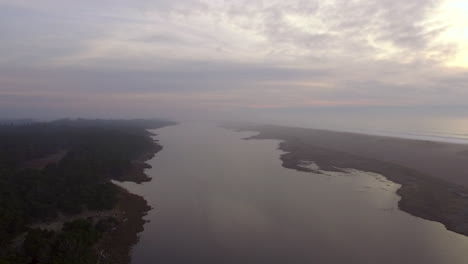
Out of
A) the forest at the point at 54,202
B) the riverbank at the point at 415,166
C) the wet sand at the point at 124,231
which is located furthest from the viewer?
the riverbank at the point at 415,166

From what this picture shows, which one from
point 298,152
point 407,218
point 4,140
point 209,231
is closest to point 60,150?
point 4,140

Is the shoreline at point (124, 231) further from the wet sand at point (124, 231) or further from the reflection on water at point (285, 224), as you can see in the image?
the reflection on water at point (285, 224)

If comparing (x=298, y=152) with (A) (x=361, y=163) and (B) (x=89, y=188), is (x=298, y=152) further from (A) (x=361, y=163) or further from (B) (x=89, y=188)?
(B) (x=89, y=188)

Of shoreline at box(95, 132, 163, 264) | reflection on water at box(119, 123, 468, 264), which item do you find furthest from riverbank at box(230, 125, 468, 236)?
shoreline at box(95, 132, 163, 264)

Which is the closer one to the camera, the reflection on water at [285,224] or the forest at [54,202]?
the forest at [54,202]

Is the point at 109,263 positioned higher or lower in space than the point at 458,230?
lower

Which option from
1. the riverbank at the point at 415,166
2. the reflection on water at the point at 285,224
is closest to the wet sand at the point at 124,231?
the reflection on water at the point at 285,224

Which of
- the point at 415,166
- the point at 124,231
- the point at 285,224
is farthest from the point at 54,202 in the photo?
the point at 415,166

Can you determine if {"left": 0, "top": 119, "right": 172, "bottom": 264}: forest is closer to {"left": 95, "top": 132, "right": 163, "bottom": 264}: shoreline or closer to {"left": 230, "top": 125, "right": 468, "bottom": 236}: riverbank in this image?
{"left": 95, "top": 132, "right": 163, "bottom": 264}: shoreline
